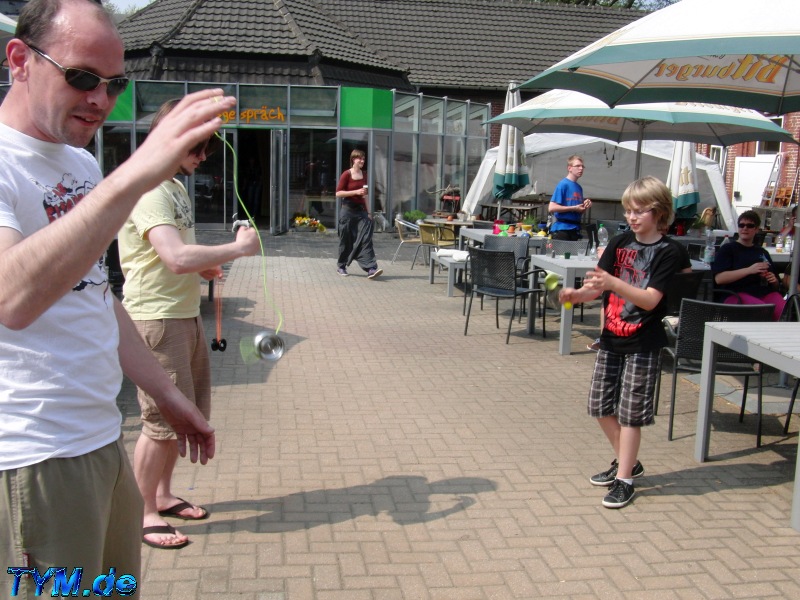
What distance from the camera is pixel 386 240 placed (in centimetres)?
1895

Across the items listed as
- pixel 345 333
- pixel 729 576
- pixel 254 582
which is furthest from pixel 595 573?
pixel 345 333

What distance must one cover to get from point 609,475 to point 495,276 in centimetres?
431

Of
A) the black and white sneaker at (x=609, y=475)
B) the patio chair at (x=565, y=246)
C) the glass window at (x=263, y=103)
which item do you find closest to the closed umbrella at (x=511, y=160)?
the patio chair at (x=565, y=246)

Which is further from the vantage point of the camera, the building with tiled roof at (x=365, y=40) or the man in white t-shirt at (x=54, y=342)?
the building with tiled roof at (x=365, y=40)

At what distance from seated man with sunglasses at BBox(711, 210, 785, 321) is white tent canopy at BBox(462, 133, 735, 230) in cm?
888

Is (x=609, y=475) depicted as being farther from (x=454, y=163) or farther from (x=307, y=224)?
(x=454, y=163)

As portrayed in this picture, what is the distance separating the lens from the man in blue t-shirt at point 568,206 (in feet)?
34.0

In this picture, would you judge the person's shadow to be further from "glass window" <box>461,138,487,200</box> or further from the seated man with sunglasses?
"glass window" <box>461,138,487,200</box>

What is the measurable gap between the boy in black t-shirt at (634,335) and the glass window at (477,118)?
1885 centimetres

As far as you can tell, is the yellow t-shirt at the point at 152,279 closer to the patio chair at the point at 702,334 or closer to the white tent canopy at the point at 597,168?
the patio chair at the point at 702,334

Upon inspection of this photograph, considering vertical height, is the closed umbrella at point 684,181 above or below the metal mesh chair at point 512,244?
above

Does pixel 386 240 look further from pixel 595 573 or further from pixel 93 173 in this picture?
pixel 93 173

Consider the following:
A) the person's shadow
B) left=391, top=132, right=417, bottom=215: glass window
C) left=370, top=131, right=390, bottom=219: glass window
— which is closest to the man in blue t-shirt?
the person's shadow

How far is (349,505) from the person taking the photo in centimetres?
422
